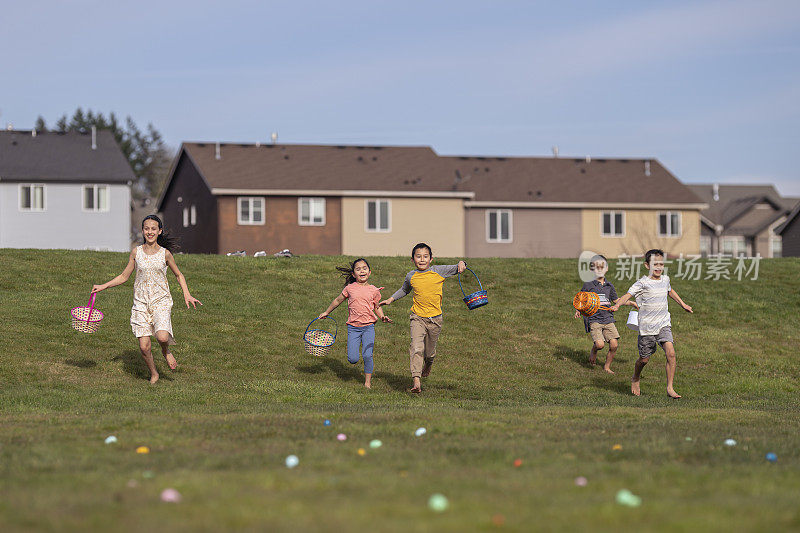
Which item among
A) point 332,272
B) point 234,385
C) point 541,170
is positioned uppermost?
Answer: point 541,170

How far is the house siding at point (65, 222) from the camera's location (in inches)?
1797

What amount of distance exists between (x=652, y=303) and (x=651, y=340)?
535mm

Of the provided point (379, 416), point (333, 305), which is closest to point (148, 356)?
point (333, 305)

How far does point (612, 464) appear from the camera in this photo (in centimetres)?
709

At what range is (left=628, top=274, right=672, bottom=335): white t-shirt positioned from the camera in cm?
1354

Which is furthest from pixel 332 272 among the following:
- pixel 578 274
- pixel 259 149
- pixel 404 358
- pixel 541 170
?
pixel 541 170

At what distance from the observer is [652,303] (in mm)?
13578

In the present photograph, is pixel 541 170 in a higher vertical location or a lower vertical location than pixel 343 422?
higher

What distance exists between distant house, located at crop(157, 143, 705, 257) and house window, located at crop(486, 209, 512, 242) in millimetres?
48

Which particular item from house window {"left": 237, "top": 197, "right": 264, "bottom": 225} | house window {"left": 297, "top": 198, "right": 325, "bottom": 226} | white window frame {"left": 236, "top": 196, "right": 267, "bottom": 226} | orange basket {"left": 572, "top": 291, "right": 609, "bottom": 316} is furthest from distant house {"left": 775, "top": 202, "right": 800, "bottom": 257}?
orange basket {"left": 572, "top": 291, "right": 609, "bottom": 316}

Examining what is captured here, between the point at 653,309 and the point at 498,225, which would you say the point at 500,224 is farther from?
the point at 653,309

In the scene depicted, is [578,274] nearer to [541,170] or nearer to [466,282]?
[466,282]

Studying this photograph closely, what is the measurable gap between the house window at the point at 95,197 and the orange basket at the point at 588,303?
118 ft

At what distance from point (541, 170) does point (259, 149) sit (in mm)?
14505
